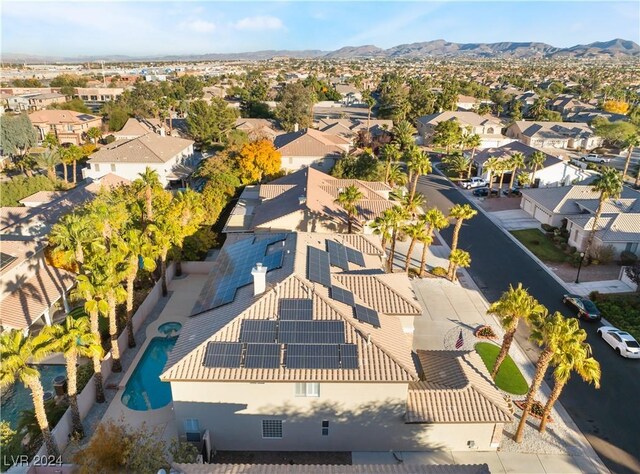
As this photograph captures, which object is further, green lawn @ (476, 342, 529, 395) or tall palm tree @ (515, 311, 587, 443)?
green lawn @ (476, 342, 529, 395)

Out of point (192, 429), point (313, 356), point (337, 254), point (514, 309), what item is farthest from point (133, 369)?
point (514, 309)

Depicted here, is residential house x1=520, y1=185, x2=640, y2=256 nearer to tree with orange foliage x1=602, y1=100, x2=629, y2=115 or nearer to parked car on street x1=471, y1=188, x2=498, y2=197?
parked car on street x1=471, y1=188, x2=498, y2=197

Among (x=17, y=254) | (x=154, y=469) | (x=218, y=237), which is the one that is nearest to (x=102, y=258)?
(x=154, y=469)

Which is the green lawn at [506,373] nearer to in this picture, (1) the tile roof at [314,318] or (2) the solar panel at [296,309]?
(1) the tile roof at [314,318]

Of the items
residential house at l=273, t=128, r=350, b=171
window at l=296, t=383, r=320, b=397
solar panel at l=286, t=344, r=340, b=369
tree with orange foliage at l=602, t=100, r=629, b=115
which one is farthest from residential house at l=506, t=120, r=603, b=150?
window at l=296, t=383, r=320, b=397

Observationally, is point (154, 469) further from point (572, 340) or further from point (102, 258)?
point (572, 340)

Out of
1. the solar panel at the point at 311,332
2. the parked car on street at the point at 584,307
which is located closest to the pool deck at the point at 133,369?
the solar panel at the point at 311,332
